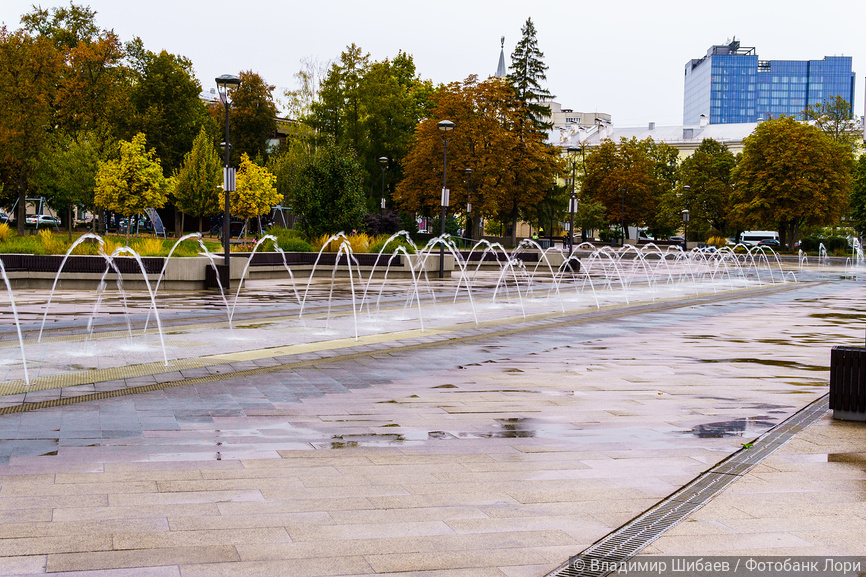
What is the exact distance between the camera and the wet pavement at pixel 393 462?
4.25 meters

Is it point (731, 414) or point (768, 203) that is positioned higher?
point (768, 203)

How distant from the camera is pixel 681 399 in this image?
8.64 m

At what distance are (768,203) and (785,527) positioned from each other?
62.9 metres

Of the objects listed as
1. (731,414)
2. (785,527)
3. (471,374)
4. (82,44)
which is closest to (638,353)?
(471,374)

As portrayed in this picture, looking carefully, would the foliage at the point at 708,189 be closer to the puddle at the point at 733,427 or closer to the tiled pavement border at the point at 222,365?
the tiled pavement border at the point at 222,365

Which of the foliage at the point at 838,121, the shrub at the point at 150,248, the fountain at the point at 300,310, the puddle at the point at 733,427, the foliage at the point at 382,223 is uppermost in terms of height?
the foliage at the point at 838,121

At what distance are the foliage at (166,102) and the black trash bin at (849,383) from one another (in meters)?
59.3

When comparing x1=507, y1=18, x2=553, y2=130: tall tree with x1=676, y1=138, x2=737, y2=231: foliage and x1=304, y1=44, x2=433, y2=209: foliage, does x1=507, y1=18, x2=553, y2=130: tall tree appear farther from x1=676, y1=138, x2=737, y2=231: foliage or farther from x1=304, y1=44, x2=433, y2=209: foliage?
x1=676, y1=138, x2=737, y2=231: foliage

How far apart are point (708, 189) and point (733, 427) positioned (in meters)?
74.3

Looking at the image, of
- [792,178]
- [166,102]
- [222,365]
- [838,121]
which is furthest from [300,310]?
[838,121]

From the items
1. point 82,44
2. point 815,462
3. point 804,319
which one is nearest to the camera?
point 815,462

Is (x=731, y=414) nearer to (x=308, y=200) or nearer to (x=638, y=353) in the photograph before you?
(x=638, y=353)

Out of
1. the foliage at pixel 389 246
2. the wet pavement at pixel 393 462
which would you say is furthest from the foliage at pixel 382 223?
the wet pavement at pixel 393 462

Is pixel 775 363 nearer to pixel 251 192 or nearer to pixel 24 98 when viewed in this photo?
pixel 251 192
